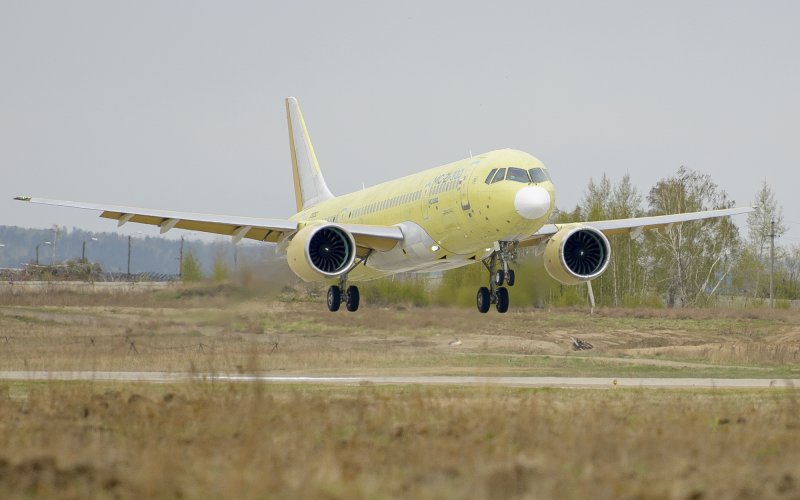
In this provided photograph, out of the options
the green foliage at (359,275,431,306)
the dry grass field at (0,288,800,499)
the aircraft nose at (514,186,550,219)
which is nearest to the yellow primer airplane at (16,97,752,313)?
the aircraft nose at (514,186,550,219)

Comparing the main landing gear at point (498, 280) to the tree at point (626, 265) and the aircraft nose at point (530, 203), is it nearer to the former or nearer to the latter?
the aircraft nose at point (530, 203)

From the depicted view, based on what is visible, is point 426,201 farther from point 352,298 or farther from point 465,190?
point 352,298

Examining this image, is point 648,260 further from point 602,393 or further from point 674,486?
point 674,486

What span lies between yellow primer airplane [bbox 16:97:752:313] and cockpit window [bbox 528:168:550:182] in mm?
43

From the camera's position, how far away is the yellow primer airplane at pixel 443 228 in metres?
35.8

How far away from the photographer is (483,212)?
35.9m

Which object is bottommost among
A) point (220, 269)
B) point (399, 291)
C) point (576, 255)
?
point (399, 291)

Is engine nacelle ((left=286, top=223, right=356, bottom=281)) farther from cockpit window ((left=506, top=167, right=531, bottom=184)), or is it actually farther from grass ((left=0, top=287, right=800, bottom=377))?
cockpit window ((left=506, top=167, right=531, bottom=184))

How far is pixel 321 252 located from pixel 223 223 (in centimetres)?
400

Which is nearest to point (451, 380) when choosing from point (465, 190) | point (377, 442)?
point (465, 190)

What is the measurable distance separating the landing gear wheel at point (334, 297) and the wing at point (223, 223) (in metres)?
3.06

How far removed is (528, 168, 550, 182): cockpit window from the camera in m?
35.8

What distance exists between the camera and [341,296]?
4525 centimetres

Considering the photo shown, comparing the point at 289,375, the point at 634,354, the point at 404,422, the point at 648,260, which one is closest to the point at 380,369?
the point at 289,375
